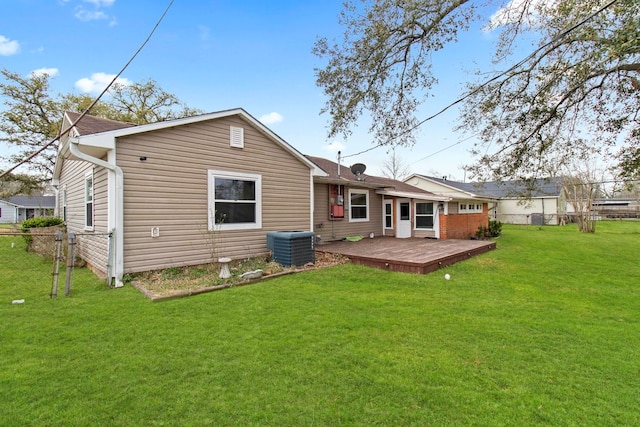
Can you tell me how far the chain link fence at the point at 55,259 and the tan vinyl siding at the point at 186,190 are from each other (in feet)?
2.53

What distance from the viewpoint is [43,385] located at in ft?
8.14

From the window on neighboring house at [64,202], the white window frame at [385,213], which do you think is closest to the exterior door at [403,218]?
the white window frame at [385,213]

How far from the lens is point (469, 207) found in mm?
15438

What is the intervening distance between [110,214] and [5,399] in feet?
13.1

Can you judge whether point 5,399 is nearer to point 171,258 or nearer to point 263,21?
point 171,258

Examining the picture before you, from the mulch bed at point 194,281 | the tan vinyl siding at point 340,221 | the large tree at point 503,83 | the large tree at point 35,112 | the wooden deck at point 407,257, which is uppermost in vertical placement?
the large tree at point 35,112

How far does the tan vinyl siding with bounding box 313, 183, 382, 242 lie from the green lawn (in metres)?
5.38

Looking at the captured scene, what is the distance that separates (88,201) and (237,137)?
411 centimetres

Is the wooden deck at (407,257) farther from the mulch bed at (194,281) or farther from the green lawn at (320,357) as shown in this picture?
the green lawn at (320,357)

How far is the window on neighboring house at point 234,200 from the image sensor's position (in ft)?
23.3

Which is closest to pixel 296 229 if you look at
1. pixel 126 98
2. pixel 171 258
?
pixel 171 258

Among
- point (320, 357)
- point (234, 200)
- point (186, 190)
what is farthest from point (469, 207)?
point (320, 357)

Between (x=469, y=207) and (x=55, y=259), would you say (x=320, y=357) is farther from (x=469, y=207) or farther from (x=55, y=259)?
(x=469, y=207)

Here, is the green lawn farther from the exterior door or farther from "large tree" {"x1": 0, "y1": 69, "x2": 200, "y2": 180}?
"large tree" {"x1": 0, "y1": 69, "x2": 200, "y2": 180}
